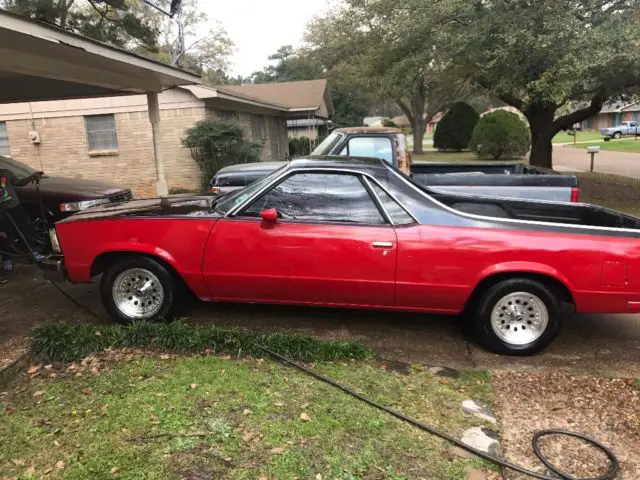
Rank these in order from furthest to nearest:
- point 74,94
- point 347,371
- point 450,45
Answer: point 450,45 → point 74,94 → point 347,371

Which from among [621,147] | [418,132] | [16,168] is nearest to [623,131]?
[621,147]

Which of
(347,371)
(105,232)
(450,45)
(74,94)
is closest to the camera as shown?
(347,371)

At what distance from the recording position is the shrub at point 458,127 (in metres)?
33.4

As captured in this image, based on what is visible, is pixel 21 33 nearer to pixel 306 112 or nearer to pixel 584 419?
pixel 584 419

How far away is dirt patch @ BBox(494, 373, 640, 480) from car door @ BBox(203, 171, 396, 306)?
1.24 meters

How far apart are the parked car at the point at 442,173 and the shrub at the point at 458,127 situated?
83.2 feet

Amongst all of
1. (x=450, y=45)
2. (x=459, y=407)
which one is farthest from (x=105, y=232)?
(x=450, y=45)

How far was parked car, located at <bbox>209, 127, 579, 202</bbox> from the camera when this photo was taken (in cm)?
674

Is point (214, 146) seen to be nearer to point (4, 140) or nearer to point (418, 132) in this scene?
point (4, 140)

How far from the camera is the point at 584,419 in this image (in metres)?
3.49

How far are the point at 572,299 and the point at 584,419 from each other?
3.54 feet

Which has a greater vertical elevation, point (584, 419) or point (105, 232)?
point (105, 232)

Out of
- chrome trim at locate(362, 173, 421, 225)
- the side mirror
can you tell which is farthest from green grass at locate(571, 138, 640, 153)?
the side mirror

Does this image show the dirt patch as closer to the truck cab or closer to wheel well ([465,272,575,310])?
wheel well ([465,272,575,310])
